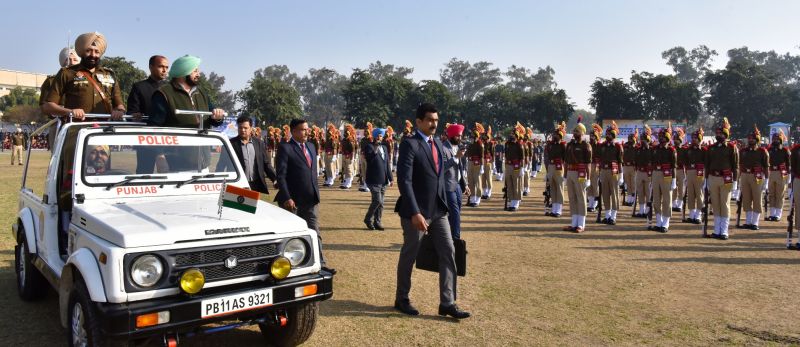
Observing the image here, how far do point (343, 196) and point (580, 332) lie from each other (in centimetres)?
1308

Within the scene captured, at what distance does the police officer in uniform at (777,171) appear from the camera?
13.5 m

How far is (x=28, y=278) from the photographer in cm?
580

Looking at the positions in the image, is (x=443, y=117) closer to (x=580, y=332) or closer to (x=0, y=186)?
(x=0, y=186)

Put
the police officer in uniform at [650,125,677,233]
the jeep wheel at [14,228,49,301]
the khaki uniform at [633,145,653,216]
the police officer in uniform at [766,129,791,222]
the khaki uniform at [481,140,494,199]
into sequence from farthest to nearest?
the khaki uniform at [481,140,494,199], the khaki uniform at [633,145,653,216], the police officer in uniform at [766,129,791,222], the police officer in uniform at [650,125,677,233], the jeep wheel at [14,228,49,301]

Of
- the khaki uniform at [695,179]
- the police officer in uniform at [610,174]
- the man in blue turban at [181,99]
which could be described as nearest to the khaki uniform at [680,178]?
the khaki uniform at [695,179]

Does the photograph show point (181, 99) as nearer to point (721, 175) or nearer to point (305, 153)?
point (305, 153)

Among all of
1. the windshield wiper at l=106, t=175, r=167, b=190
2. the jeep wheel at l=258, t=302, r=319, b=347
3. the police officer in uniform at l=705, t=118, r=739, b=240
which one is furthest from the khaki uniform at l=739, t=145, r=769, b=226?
the windshield wiper at l=106, t=175, r=167, b=190

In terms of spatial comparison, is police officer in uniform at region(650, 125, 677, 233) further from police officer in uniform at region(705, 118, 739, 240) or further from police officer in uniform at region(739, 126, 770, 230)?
police officer in uniform at region(739, 126, 770, 230)

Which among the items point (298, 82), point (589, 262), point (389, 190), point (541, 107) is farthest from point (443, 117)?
point (298, 82)

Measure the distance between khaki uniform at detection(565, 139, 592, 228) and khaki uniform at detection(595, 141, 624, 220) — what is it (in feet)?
5.71

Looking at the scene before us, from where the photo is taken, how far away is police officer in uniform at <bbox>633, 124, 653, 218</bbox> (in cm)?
1366

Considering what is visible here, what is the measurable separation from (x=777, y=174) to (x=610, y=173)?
4.17 metres

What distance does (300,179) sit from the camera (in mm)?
6852

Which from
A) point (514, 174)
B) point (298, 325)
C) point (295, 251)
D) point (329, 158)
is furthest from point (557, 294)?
point (329, 158)
